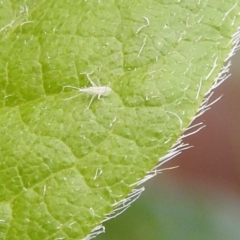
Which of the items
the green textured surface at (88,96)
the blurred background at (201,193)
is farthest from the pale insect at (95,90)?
the blurred background at (201,193)

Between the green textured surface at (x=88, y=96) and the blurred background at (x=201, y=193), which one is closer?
the green textured surface at (x=88, y=96)

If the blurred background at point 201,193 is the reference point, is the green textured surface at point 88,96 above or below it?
above

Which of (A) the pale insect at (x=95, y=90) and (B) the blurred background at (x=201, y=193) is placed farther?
(B) the blurred background at (x=201, y=193)

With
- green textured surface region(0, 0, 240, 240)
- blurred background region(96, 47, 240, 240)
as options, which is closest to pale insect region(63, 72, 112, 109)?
green textured surface region(0, 0, 240, 240)

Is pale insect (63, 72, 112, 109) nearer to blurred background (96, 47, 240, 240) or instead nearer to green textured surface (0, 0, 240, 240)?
green textured surface (0, 0, 240, 240)

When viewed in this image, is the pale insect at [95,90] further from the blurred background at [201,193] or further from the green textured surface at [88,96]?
the blurred background at [201,193]
